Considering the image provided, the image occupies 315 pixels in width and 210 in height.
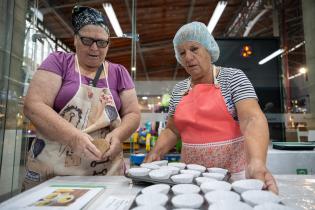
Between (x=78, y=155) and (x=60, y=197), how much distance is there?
13.6 inches

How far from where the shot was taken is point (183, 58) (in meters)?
1.23

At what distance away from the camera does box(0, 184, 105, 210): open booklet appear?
560mm

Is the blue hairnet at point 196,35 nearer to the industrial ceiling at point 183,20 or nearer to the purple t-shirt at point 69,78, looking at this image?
the purple t-shirt at point 69,78

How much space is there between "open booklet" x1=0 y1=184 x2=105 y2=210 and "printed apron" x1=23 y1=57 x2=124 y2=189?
0.77 feet

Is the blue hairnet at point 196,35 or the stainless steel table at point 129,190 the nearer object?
the stainless steel table at point 129,190

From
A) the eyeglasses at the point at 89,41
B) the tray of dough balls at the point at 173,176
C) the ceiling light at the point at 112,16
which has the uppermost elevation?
the ceiling light at the point at 112,16

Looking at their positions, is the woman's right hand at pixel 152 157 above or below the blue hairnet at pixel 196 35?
below

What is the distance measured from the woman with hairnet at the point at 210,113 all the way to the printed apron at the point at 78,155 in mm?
247

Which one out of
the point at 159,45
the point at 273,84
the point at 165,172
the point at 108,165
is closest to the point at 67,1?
the point at 159,45

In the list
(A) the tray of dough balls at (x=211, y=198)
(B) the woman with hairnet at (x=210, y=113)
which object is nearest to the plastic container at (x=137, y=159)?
(B) the woman with hairnet at (x=210, y=113)

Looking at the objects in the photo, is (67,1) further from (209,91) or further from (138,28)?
(209,91)

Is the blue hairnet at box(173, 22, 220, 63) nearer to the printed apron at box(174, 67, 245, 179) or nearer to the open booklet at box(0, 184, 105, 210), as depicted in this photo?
the printed apron at box(174, 67, 245, 179)

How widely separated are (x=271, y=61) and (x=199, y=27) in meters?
2.49

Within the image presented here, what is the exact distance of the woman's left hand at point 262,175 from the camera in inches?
25.7
